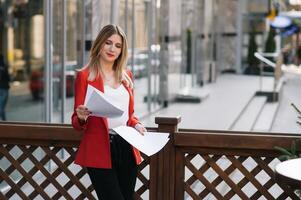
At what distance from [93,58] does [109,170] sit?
707mm

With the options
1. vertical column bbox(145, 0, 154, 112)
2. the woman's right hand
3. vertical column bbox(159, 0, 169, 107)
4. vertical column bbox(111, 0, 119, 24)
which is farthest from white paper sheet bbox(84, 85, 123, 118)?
vertical column bbox(159, 0, 169, 107)

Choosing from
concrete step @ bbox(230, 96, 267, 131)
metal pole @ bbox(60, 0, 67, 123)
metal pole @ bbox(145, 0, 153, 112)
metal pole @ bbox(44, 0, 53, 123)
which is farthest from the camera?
metal pole @ bbox(145, 0, 153, 112)

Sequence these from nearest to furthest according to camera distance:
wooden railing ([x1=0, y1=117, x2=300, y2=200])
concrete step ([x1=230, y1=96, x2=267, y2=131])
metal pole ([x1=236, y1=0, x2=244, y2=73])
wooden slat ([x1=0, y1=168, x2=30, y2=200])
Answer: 1. wooden railing ([x1=0, y1=117, x2=300, y2=200])
2. wooden slat ([x1=0, y1=168, x2=30, y2=200])
3. concrete step ([x1=230, y1=96, x2=267, y2=131])
4. metal pole ([x1=236, y1=0, x2=244, y2=73])

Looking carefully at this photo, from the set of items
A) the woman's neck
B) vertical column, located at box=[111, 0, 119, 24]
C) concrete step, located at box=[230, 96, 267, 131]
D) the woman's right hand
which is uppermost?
vertical column, located at box=[111, 0, 119, 24]

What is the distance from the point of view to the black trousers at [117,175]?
4164 mm

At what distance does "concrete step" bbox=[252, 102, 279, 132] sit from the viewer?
45.4ft

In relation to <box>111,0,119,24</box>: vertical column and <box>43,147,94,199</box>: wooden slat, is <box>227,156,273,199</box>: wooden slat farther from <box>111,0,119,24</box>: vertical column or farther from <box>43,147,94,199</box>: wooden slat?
<box>111,0,119,24</box>: vertical column

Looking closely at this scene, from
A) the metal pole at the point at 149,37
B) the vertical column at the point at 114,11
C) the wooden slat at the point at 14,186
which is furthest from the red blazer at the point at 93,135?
the metal pole at the point at 149,37

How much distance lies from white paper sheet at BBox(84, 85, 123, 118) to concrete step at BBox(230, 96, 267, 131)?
29.2 ft

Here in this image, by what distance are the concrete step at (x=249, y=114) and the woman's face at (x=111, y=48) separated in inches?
342

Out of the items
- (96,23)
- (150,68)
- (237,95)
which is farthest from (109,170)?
(237,95)

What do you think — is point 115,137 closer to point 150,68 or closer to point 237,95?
point 150,68

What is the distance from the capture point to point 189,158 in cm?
489

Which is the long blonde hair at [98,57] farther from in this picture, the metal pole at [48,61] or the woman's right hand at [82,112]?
the metal pole at [48,61]
